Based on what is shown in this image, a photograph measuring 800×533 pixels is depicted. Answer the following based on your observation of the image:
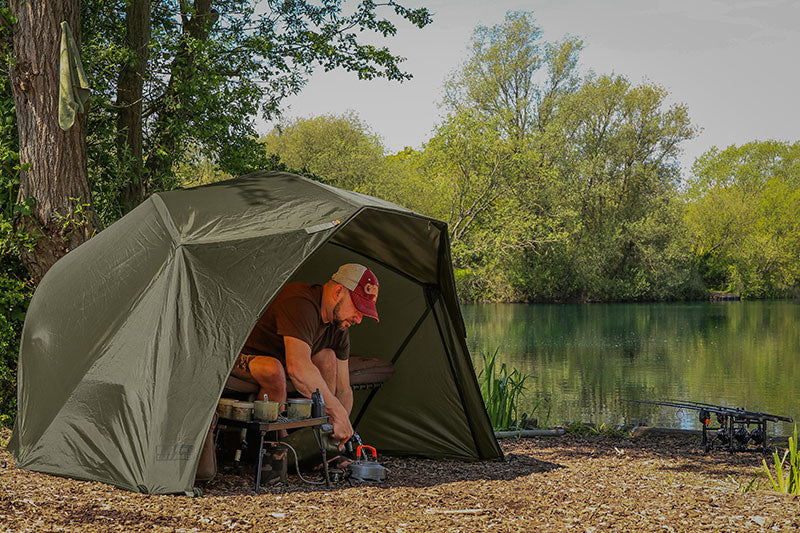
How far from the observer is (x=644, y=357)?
20.0 meters

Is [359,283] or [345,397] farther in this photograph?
[345,397]

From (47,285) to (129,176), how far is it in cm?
281

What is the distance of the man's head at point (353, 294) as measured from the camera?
17.8 feet

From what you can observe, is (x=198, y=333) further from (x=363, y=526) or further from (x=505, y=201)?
(x=505, y=201)

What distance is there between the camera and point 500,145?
96.7 feet

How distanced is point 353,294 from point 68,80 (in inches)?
132

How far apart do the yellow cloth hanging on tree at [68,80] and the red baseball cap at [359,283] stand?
3.04 m

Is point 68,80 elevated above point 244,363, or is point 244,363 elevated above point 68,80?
point 68,80

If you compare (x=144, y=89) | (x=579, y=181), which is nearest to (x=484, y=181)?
(x=579, y=181)

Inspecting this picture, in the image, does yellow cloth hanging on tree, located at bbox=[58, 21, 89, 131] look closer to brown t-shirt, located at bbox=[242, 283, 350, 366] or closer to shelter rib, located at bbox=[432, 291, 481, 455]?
brown t-shirt, located at bbox=[242, 283, 350, 366]

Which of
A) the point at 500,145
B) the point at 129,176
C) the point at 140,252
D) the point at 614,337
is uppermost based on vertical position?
the point at 500,145

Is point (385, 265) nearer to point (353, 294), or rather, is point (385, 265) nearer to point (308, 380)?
point (353, 294)

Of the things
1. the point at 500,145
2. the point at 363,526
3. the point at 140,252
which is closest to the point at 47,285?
the point at 140,252

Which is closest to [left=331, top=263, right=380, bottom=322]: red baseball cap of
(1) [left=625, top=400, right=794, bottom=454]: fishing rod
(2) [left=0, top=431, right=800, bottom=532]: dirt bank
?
(2) [left=0, top=431, right=800, bottom=532]: dirt bank
